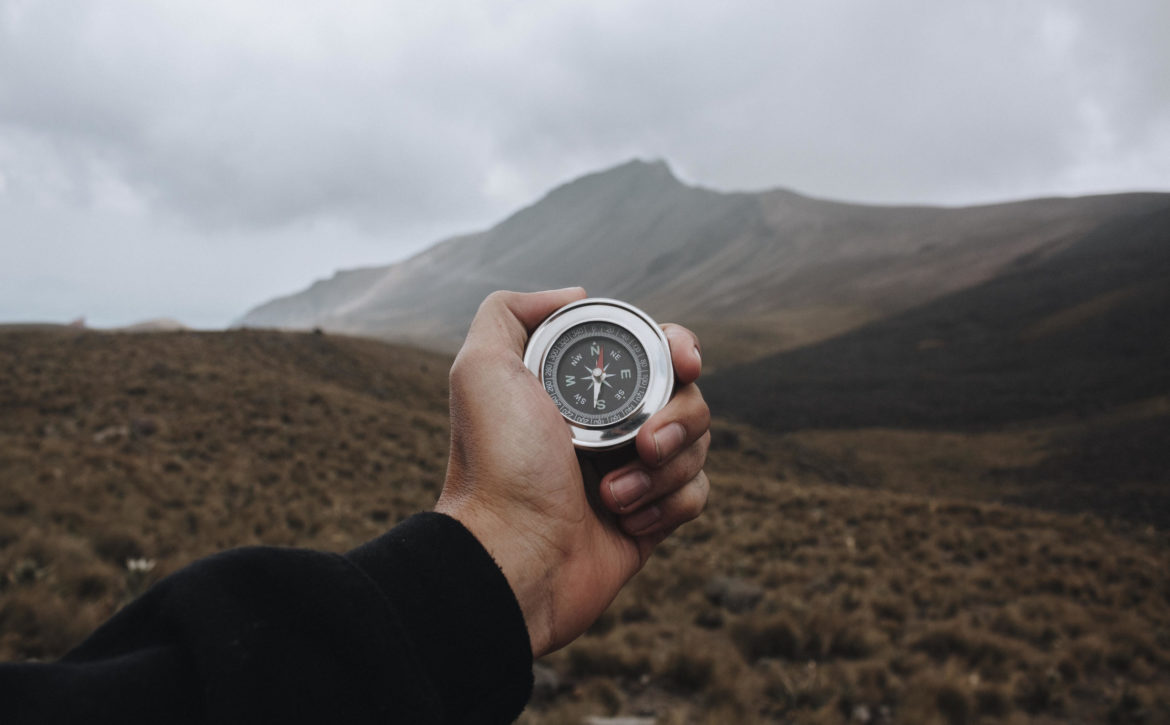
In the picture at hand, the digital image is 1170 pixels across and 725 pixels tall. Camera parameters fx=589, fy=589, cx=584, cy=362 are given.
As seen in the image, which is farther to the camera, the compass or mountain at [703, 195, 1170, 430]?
mountain at [703, 195, 1170, 430]

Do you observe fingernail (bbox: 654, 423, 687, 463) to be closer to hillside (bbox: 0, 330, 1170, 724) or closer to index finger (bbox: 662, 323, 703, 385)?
index finger (bbox: 662, 323, 703, 385)

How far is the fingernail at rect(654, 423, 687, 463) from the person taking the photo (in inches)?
94.6

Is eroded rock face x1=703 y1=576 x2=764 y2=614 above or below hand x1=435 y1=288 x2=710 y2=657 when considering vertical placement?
below

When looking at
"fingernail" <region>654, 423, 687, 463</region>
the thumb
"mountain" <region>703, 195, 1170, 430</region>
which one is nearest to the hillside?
"fingernail" <region>654, 423, 687, 463</region>

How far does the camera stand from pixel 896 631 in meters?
7.16

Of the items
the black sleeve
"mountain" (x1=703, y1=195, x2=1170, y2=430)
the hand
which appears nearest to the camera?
the black sleeve

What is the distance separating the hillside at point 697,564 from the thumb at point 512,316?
3.22m

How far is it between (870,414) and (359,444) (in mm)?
48082

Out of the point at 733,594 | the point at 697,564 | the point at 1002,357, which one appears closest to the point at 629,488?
the point at 733,594

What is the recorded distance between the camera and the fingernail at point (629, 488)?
2.46 metres

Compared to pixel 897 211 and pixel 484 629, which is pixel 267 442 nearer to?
pixel 484 629

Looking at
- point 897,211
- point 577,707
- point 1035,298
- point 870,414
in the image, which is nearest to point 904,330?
point 1035,298

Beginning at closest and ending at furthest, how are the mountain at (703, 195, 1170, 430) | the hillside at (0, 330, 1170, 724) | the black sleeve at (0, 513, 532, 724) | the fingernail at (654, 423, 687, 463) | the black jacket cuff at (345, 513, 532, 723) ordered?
the black sleeve at (0, 513, 532, 724), the black jacket cuff at (345, 513, 532, 723), the fingernail at (654, 423, 687, 463), the hillside at (0, 330, 1170, 724), the mountain at (703, 195, 1170, 430)

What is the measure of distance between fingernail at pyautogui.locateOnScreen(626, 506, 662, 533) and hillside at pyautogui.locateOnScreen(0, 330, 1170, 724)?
2.67m
